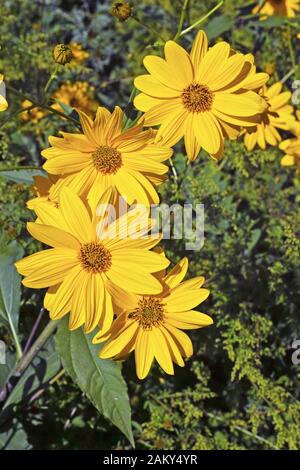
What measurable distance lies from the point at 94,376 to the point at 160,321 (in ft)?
0.62

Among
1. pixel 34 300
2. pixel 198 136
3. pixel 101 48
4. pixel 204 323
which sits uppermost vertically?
pixel 101 48

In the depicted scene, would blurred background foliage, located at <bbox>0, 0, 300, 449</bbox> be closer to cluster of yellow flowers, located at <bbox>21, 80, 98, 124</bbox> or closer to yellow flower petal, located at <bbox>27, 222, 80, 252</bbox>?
cluster of yellow flowers, located at <bbox>21, 80, 98, 124</bbox>

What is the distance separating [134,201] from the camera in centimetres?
110

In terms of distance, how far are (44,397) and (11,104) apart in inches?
42.3

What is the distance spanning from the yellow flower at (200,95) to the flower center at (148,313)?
11.2 inches

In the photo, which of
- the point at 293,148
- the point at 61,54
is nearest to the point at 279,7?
the point at 293,148

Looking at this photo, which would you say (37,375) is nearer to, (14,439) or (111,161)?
(14,439)

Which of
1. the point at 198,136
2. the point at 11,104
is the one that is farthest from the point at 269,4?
the point at 198,136

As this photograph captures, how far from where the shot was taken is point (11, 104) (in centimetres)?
227

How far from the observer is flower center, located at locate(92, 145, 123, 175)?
113cm

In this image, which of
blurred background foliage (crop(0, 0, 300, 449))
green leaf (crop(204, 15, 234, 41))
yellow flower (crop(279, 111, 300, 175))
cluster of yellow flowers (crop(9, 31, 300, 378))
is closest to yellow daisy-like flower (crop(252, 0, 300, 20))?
blurred background foliage (crop(0, 0, 300, 449))

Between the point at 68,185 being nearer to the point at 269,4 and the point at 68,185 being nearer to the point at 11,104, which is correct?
the point at 11,104

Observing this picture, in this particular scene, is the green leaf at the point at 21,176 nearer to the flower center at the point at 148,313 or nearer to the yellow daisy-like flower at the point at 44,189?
the yellow daisy-like flower at the point at 44,189

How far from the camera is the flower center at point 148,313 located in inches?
45.1
